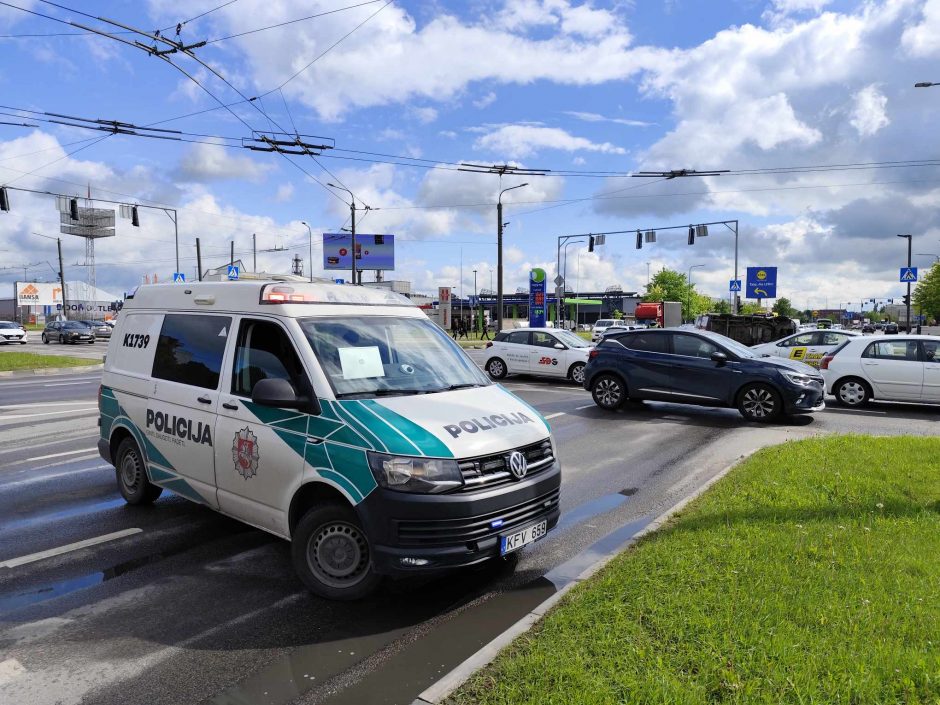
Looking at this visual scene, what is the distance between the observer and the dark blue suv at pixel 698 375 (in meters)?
11.3

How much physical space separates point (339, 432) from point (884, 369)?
12711mm

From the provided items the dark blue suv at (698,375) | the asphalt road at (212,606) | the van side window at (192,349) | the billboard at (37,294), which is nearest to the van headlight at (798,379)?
the dark blue suv at (698,375)

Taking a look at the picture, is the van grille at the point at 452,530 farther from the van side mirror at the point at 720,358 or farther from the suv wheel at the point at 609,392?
the suv wheel at the point at 609,392

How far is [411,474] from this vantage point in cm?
381

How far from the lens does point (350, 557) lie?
163 inches

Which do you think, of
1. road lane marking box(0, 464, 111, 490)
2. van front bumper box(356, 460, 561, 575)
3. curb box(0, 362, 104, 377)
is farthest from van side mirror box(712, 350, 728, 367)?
curb box(0, 362, 104, 377)

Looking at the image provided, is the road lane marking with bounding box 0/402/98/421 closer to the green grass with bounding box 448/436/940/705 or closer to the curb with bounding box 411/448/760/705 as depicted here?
the curb with bounding box 411/448/760/705

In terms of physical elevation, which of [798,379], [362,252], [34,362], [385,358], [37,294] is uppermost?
[362,252]

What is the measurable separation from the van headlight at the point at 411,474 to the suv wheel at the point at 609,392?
957cm

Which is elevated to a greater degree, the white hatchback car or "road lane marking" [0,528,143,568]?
the white hatchback car

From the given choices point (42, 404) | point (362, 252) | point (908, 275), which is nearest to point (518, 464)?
point (42, 404)

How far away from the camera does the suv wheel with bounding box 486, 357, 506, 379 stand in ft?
63.3

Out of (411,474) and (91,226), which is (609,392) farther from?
(91,226)

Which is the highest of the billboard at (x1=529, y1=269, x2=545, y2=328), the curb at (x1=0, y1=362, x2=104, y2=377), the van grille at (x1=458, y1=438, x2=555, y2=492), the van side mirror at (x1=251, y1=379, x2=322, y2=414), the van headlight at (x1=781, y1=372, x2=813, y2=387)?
the billboard at (x1=529, y1=269, x2=545, y2=328)
